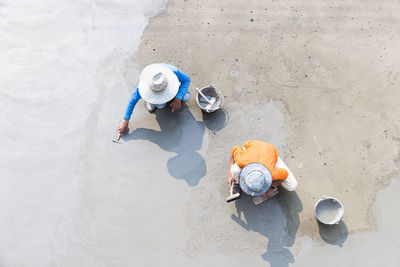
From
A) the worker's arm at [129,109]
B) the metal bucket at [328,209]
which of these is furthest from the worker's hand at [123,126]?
the metal bucket at [328,209]

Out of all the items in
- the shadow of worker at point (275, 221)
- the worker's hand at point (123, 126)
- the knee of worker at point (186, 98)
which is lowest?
the shadow of worker at point (275, 221)

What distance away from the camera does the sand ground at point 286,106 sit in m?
3.14

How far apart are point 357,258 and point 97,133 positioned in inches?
128

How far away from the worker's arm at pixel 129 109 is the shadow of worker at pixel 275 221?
157cm

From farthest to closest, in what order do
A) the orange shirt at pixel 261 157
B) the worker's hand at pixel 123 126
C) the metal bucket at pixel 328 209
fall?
1. the worker's hand at pixel 123 126
2. the metal bucket at pixel 328 209
3. the orange shirt at pixel 261 157

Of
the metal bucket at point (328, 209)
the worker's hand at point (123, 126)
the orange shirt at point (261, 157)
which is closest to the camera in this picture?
the orange shirt at point (261, 157)

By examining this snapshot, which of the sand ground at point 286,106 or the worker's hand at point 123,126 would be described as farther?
the worker's hand at point 123,126

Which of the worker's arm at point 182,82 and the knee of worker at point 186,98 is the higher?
the worker's arm at point 182,82

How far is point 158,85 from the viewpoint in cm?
284

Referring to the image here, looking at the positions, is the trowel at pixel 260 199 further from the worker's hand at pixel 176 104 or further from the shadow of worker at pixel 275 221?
the worker's hand at pixel 176 104

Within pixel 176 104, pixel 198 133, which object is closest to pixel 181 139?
pixel 198 133

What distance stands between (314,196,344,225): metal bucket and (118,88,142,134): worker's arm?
2265 mm

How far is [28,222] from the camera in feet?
10.7

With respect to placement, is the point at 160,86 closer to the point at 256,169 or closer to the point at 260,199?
the point at 256,169
